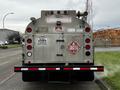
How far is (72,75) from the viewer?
12.4 metres

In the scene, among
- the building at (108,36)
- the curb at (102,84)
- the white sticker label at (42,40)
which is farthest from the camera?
the building at (108,36)

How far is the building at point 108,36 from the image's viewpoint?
262 ft

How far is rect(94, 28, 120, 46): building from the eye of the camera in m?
80.0

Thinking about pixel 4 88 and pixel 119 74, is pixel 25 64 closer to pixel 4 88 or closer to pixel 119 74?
pixel 4 88

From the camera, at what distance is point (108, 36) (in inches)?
3917

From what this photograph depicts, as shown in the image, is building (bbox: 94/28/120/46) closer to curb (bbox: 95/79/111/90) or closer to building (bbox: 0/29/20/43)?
building (bbox: 0/29/20/43)

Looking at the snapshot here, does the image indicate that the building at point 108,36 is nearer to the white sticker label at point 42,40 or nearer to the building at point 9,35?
the building at point 9,35

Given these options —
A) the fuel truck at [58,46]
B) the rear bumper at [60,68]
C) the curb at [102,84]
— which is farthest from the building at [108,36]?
the rear bumper at [60,68]

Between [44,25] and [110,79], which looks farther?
[110,79]

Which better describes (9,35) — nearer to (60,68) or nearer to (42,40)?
(42,40)

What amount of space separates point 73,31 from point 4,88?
9.79 feet

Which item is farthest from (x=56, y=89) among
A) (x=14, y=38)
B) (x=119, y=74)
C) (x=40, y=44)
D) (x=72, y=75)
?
(x=14, y=38)

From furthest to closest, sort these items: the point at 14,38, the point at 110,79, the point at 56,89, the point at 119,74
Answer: the point at 14,38
the point at 119,74
the point at 110,79
the point at 56,89

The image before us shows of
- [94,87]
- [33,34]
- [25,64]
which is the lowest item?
[94,87]
